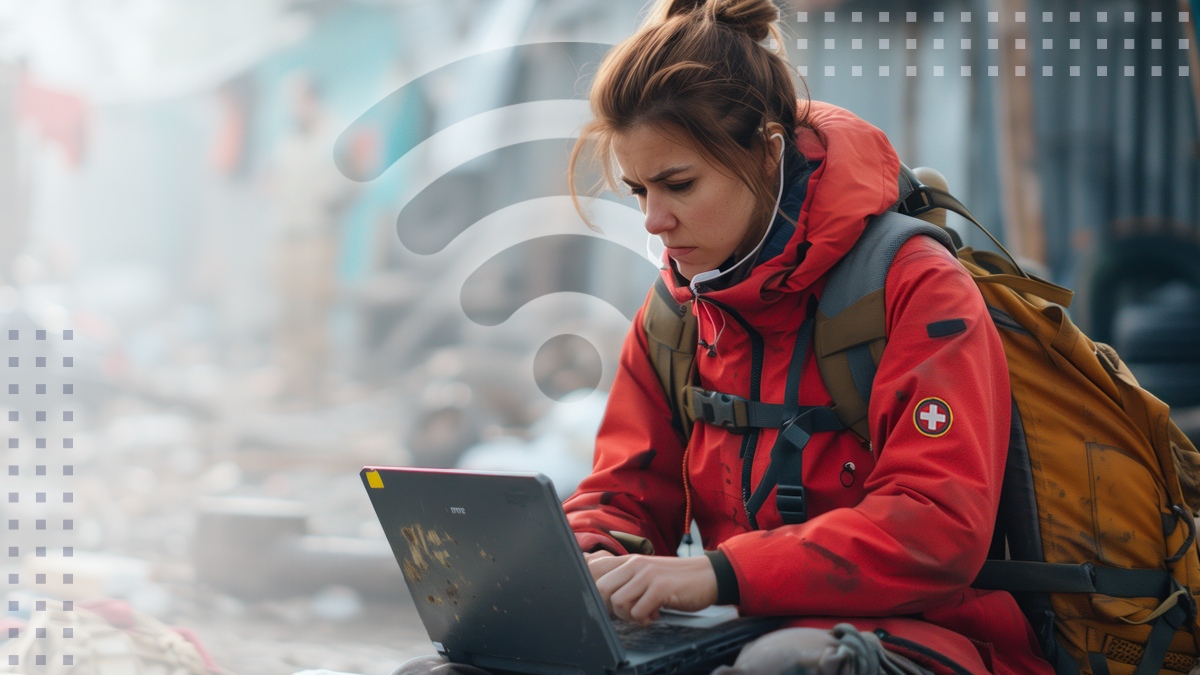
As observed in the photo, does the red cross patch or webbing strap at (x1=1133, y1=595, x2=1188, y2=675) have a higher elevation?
the red cross patch

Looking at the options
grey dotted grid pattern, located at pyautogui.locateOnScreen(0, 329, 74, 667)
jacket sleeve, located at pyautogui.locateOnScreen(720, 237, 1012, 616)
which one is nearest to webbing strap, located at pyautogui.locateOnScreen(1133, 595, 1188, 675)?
jacket sleeve, located at pyautogui.locateOnScreen(720, 237, 1012, 616)

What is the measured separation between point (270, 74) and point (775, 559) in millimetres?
4562

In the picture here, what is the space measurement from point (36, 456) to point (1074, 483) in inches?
196

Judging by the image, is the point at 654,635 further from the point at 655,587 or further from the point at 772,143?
the point at 772,143

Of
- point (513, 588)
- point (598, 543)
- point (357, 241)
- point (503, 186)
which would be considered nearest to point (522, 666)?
point (513, 588)

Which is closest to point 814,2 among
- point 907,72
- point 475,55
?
point 907,72

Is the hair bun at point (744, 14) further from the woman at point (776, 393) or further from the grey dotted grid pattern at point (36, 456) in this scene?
the grey dotted grid pattern at point (36, 456)

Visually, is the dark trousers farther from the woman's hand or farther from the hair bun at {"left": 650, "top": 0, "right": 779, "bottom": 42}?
the hair bun at {"left": 650, "top": 0, "right": 779, "bottom": 42}

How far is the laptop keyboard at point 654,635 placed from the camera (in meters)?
0.94

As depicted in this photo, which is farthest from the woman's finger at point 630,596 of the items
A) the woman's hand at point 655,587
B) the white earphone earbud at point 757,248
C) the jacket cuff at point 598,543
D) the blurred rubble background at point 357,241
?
the blurred rubble background at point 357,241

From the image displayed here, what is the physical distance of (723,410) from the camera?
1202 millimetres

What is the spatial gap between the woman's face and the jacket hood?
0.07 m

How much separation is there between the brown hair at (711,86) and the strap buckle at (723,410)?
258 millimetres

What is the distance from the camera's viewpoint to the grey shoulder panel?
43.1 inches
